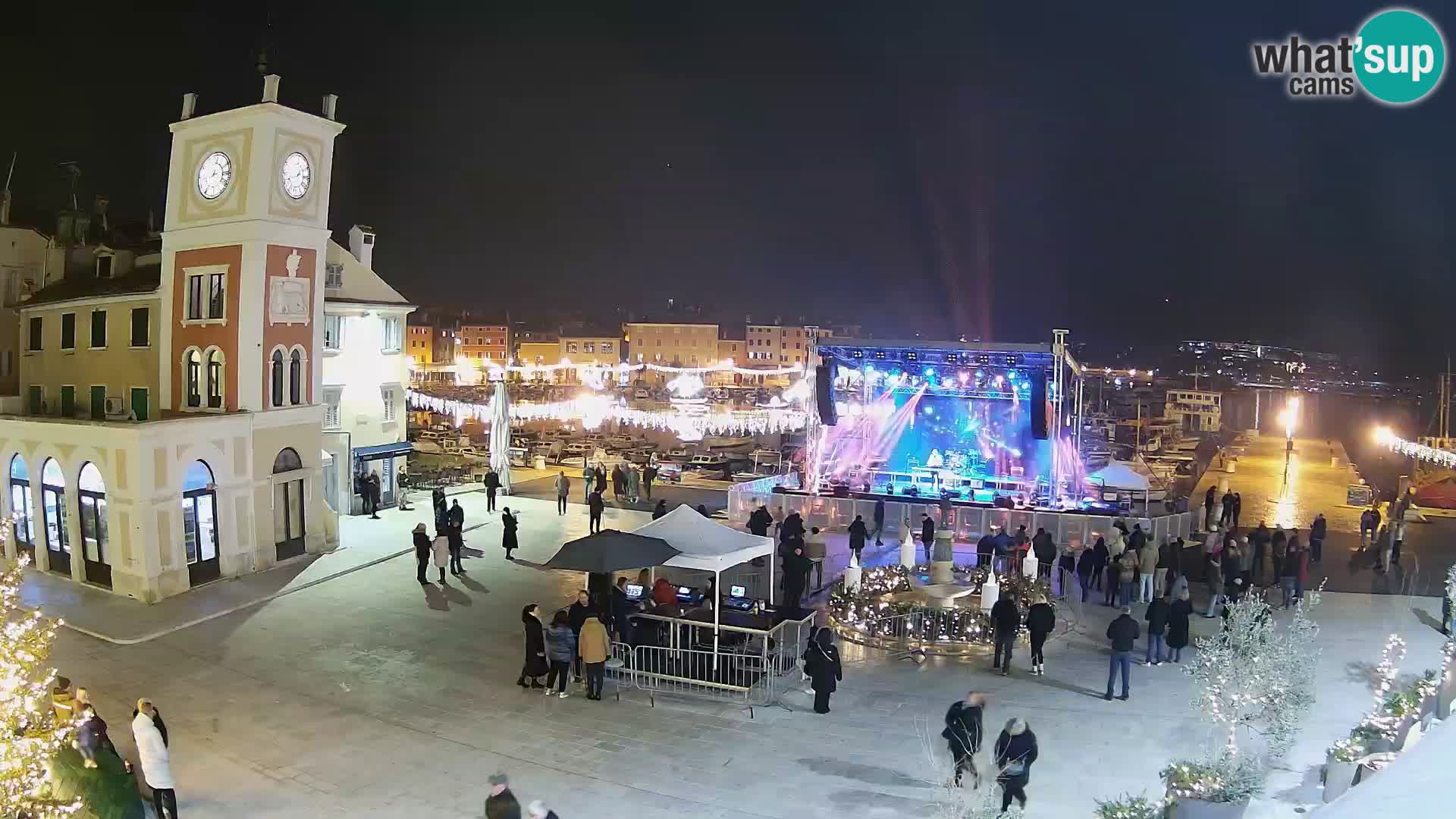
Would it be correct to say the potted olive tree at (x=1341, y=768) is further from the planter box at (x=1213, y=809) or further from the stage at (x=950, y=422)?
the stage at (x=950, y=422)

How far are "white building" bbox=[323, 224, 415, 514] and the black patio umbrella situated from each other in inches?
568

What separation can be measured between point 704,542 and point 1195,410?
92359 mm

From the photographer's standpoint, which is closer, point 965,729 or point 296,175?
point 965,729

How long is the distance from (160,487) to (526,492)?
12962 millimetres

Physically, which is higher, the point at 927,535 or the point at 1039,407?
the point at 1039,407

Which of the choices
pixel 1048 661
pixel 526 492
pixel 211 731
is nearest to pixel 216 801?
pixel 211 731

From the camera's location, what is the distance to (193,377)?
855 inches

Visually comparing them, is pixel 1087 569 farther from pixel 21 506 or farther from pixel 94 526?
pixel 21 506

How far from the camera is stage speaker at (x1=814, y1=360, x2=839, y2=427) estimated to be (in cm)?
2797

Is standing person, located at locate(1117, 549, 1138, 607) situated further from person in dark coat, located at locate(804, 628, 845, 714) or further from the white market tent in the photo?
person in dark coat, located at locate(804, 628, 845, 714)

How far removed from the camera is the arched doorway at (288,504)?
2127 cm

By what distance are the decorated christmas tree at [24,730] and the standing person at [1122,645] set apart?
11096mm

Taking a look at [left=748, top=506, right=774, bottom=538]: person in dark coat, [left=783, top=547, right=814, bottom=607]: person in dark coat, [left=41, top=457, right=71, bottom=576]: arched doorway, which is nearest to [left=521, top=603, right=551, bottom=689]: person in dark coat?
[left=783, top=547, right=814, bottom=607]: person in dark coat

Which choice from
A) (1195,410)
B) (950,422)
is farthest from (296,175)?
(1195,410)
